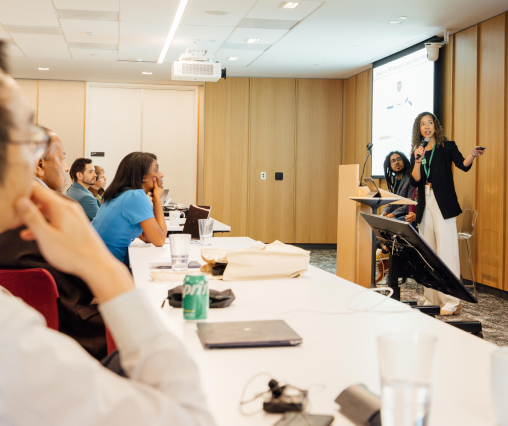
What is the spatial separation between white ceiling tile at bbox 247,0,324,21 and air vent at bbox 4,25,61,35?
7.99 ft

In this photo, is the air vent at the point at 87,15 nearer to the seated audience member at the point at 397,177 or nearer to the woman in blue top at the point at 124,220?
the woman in blue top at the point at 124,220

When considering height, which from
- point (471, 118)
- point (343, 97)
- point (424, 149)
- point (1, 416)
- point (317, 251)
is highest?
point (343, 97)

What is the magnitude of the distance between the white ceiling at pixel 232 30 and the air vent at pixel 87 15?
0.01m

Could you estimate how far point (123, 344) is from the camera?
0.62m

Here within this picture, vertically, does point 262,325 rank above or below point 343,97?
below

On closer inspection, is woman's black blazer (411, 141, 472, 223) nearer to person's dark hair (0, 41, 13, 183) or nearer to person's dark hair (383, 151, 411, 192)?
person's dark hair (383, 151, 411, 192)

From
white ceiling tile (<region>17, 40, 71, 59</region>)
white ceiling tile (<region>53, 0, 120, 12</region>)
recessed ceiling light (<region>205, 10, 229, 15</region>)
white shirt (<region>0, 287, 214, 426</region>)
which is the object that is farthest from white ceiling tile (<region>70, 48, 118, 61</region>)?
white shirt (<region>0, 287, 214, 426</region>)

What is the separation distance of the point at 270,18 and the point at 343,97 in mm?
3890

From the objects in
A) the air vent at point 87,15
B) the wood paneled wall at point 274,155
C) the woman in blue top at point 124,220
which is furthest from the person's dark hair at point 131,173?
the wood paneled wall at point 274,155

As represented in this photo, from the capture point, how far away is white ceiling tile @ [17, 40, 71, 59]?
6.75 meters

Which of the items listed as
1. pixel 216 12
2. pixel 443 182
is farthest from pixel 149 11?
pixel 443 182

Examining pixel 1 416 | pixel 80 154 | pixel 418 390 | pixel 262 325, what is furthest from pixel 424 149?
pixel 80 154

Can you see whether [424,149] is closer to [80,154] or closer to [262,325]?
[262,325]

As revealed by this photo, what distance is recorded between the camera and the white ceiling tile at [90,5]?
5098 mm
